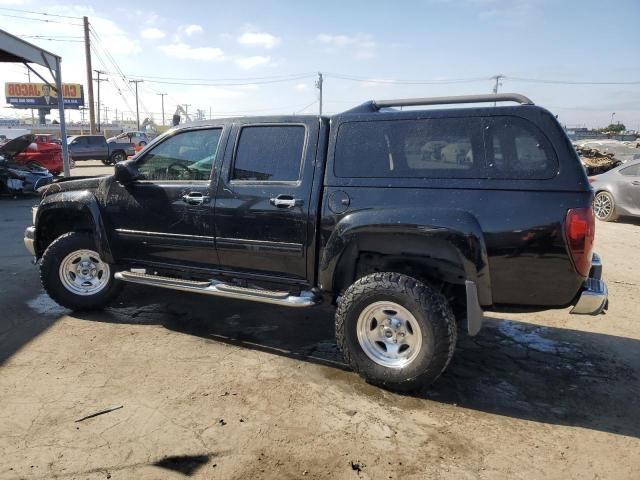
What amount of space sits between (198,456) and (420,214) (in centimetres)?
200

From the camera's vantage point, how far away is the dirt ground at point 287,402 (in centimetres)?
260

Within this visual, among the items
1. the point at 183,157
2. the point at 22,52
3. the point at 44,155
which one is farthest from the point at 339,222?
the point at 44,155

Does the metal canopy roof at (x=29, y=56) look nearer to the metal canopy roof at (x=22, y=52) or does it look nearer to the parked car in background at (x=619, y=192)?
the metal canopy roof at (x=22, y=52)

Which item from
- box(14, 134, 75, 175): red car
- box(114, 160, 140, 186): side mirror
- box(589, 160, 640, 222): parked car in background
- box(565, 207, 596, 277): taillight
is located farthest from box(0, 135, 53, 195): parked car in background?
box(589, 160, 640, 222): parked car in background

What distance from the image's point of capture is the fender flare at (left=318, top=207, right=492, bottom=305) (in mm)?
3076

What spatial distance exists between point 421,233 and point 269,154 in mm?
1474

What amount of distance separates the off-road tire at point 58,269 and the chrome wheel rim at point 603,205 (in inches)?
400

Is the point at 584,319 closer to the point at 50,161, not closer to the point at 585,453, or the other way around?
the point at 585,453

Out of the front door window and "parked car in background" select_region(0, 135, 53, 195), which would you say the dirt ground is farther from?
"parked car in background" select_region(0, 135, 53, 195)

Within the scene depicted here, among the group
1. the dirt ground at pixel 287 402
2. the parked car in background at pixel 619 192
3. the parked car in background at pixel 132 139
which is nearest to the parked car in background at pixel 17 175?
the dirt ground at pixel 287 402

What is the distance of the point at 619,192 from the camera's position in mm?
10086

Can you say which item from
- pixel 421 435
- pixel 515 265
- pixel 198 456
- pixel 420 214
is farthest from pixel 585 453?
pixel 198 456

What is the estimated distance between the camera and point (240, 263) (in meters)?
4.04

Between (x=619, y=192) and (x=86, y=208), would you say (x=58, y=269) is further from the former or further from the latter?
(x=619, y=192)
